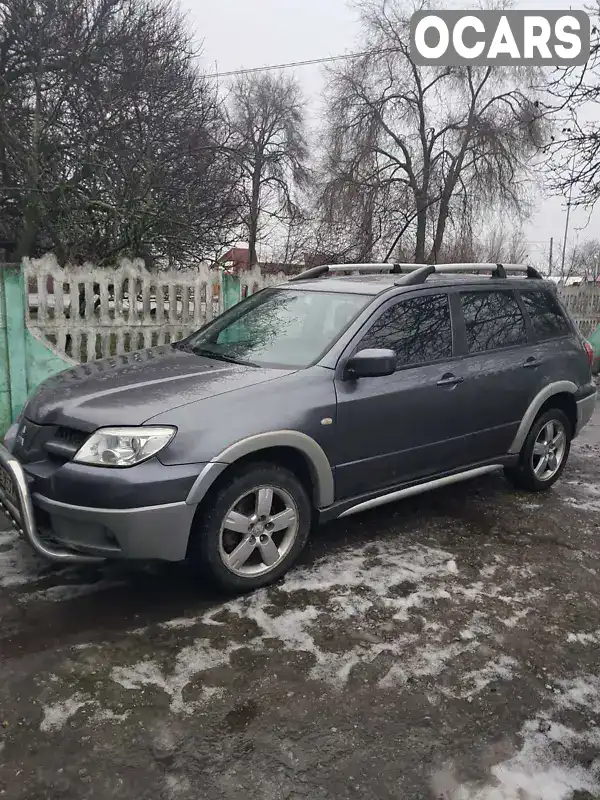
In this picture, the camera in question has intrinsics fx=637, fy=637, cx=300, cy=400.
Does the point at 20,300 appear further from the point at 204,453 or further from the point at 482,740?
the point at 482,740

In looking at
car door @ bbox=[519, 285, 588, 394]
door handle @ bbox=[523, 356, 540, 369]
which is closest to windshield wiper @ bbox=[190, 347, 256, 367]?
door handle @ bbox=[523, 356, 540, 369]

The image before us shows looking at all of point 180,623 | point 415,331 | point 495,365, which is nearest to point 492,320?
point 495,365

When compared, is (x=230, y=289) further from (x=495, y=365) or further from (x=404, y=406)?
(x=404, y=406)

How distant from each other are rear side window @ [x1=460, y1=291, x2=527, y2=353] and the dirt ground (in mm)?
1453

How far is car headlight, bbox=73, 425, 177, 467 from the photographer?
3.04m

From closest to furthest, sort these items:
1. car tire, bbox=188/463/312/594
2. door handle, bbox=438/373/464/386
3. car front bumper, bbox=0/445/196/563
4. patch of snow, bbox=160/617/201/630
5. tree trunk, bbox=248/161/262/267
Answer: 1. car front bumper, bbox=0/445/196/563
2. patch of snow, bbox=160/617/201/630
3. car tire, bbox=188/463/312/594
4. door handle, bbox=438/373/464/386
5. tree trunk, bbox=248/161/262/267

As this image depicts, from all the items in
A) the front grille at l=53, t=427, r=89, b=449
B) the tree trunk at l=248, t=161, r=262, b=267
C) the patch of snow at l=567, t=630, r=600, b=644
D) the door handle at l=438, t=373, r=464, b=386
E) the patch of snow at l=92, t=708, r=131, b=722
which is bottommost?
the patch of snow at l=567, t=630, r=600, b=644

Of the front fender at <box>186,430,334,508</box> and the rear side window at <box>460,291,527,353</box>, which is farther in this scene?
the rear side window at <box>460,291,527,353</box>

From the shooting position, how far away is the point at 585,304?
13367mm

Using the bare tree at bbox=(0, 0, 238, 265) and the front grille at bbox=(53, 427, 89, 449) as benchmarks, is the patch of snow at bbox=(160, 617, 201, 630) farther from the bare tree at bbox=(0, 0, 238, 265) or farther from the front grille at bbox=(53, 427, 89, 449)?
the bare tree at bbox=(0, 0, 238, 265)

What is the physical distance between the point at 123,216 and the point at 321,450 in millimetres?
6873

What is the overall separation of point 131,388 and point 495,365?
2583mm

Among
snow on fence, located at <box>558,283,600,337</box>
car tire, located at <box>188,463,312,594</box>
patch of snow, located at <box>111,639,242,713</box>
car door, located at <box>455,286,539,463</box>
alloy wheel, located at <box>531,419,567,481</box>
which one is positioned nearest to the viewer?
patch of snow, located at <box>111,639,242,713</box>

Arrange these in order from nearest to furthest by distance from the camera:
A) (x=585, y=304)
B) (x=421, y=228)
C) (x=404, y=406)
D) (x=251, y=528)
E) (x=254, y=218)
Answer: (x=251, y=528)
(x=404, y=406)
(x=585, y=304)
(x=254, y=218)
(x=421, y=228)
